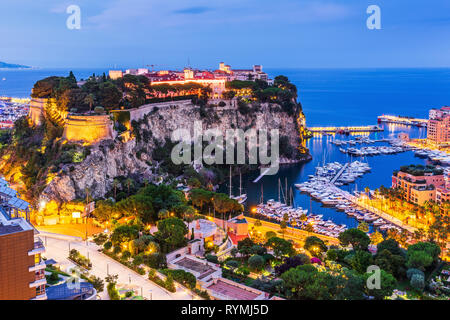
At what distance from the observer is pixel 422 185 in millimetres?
30844

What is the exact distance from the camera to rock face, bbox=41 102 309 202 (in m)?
28.2

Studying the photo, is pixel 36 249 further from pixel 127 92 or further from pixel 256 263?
pixel 127 92

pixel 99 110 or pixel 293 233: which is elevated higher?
pixel 99 110

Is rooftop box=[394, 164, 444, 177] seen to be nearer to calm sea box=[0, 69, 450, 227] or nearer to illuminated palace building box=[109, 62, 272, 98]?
calm sea box=[0, 69, 450, 227]

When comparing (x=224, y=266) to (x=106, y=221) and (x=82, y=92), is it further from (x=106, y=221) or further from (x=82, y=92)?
(x=82, y=92)

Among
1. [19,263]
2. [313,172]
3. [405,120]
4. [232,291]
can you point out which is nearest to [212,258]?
[232,291]

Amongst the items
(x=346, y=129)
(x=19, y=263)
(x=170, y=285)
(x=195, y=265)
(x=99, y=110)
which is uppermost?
(x=99, y=110)

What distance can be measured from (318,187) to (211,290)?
74.8 ft

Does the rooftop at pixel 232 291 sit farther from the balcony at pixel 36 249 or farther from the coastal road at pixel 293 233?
the coastal road at pixel 293 233

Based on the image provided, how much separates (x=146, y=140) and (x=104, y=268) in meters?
21.0

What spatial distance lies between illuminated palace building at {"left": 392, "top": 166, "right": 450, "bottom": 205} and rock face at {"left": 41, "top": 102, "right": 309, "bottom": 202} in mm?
16526

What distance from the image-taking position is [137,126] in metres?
37.4
